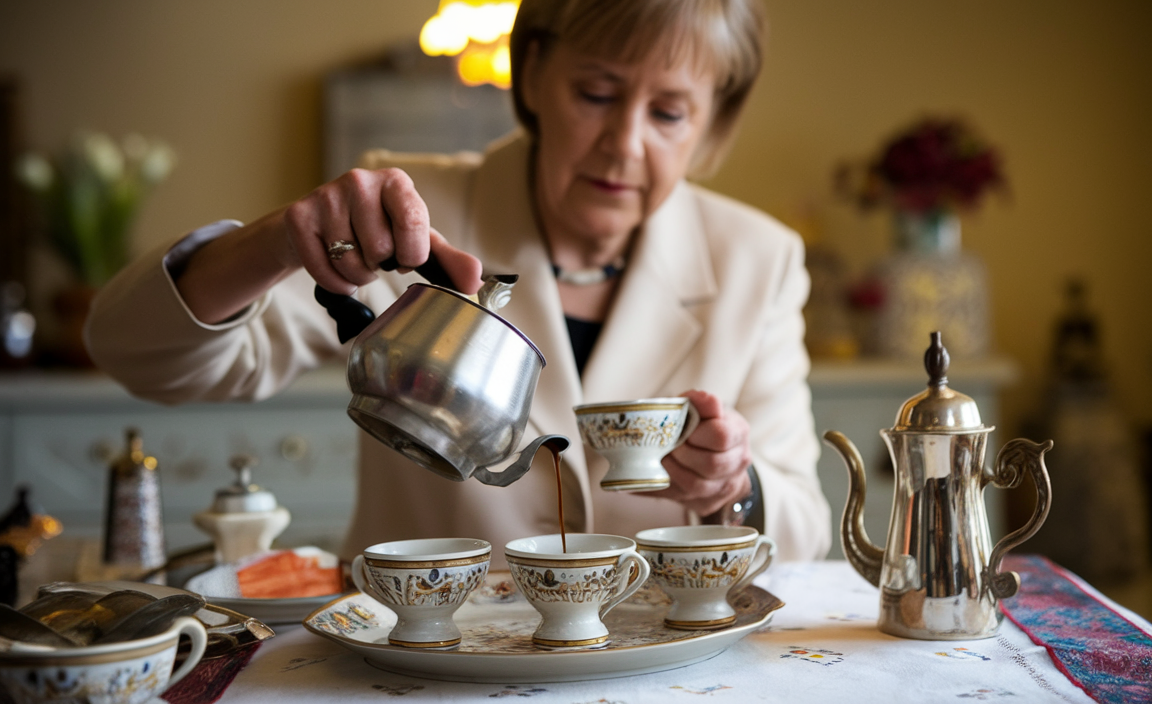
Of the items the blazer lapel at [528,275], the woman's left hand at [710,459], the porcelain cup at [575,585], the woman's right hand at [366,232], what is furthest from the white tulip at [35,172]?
the porcelain cup at [575,585]

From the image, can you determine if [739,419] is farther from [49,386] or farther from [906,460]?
[49,386]

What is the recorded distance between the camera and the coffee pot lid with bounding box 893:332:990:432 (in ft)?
3.00

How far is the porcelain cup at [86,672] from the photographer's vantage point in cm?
63

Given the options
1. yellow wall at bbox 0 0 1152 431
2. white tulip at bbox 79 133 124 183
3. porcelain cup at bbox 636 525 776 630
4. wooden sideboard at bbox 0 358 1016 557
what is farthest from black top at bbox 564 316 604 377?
Result: white tulip at bbox 79 133 124 183

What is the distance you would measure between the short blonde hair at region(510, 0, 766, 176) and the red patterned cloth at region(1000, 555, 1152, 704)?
74 centimetres

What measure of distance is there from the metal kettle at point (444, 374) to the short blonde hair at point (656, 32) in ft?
1.79

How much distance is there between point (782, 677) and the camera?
0.80m

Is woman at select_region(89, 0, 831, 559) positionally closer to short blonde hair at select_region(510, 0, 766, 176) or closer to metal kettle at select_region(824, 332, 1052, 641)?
short blonde hair at select_region(510, 0, 766, 176)

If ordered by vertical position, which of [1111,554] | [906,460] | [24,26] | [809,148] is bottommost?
[1111,554]

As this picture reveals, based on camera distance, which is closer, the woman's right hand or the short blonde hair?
the woman's right hand

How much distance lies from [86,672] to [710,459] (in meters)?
A: 0.63

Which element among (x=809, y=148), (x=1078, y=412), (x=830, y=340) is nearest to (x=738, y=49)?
(x=830, y=340)

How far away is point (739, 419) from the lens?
1104 mm

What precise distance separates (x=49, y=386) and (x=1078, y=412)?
108 inches
